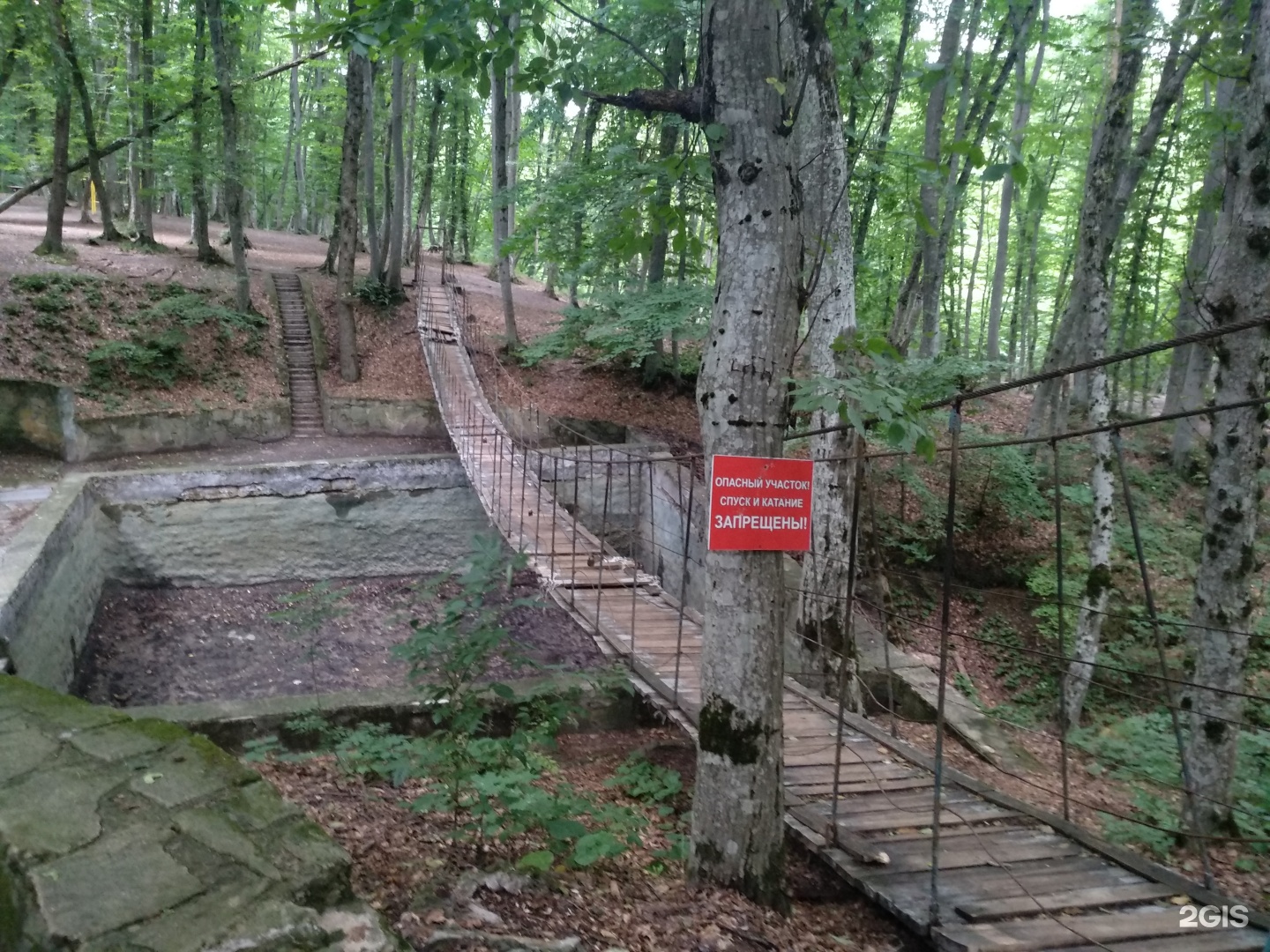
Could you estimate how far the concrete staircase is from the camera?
9.59 meters

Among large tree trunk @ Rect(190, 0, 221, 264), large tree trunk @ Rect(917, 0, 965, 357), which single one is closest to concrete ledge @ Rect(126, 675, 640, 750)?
large tree trunk @ Rect(917, 0, 965, 357)

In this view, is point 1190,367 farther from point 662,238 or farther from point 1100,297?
point 662,238

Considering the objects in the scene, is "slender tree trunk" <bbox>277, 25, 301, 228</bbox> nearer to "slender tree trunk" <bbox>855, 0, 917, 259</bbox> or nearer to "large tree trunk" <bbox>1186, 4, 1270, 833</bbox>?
"slender tree trunk" <bbox>855, 0, 917, 259</bbox>

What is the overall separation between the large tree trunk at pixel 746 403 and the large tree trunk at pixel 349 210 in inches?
340

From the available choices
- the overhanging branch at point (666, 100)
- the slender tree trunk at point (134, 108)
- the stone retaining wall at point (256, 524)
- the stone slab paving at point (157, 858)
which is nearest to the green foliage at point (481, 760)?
the stone slab paving at point (157, 858)

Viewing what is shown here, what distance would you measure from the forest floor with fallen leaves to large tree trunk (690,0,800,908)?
0.16 meters

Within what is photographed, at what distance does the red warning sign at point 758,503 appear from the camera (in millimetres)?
2154

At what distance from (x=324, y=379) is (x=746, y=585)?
9.15 m

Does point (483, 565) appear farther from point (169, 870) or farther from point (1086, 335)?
point (1086, 335)

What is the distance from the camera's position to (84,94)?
33.1ft

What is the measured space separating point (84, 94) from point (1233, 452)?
12676 millimetres

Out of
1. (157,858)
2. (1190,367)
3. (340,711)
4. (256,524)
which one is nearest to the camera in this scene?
(157,858)

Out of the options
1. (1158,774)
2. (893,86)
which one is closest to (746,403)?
(1158,774)
